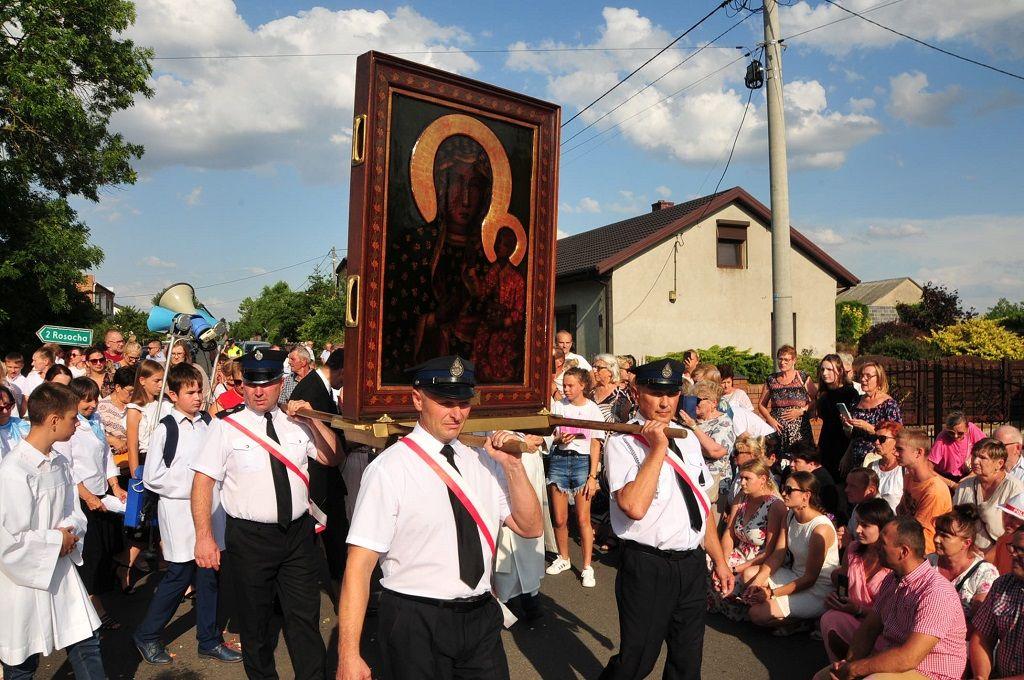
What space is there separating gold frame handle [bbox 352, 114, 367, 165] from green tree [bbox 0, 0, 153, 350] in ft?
57.1

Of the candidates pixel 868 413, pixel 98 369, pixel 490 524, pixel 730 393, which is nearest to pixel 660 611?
pixel 490 524

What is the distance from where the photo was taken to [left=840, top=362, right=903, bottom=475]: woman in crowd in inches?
275

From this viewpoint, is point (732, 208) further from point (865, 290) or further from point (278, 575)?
point (865, 290)

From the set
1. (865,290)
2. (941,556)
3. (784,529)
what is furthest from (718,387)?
(865,290)

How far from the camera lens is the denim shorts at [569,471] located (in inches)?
278

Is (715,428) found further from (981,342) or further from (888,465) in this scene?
(981,342)

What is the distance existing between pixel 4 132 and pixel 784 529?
65.0 feet

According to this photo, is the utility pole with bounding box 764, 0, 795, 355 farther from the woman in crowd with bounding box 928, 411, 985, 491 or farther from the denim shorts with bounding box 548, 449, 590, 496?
the denim shorts with bounding box 548, 449, 590, 496

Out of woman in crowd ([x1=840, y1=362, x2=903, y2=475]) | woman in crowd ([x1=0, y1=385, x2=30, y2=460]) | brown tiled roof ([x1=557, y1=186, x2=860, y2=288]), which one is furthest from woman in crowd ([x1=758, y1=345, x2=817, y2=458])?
brown tiled roof ([x1=557, y1=186, x2=860, y2=288])

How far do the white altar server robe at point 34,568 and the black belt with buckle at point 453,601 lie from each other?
6.47 feet

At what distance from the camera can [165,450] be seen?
215 inches

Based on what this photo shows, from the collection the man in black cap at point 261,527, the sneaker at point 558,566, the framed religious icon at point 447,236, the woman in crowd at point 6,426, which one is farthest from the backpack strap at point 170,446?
the sneaker at point 558,566

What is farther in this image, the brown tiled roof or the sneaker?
the brown tiled roof

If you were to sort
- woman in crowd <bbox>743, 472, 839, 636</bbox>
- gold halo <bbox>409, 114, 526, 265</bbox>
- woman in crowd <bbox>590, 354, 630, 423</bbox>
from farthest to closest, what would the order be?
woman in crowd <bbox>590, 354, 630, 423</bbox>, woman in crowd <bbox>743, 472, 839, 636</bbox>, gold halo <bbox>409, 114, 526, 265</bbox>
